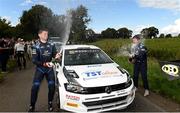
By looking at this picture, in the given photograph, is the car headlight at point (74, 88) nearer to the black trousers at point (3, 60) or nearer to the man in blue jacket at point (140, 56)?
the man in blue jacket at point (140, 56)

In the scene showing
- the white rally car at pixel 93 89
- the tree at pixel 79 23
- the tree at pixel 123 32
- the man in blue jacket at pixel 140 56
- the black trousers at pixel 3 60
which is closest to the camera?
the white rally car at pixel 93 89

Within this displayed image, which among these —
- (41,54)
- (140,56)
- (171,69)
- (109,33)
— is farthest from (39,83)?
(109,33)

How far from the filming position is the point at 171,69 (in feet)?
25.8

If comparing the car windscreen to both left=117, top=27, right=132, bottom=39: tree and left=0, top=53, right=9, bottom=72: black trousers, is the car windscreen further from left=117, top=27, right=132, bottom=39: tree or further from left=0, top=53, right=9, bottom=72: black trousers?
left=117, top=27, right=132, bottom=39: tree

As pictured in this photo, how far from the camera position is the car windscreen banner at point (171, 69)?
25.3 feet

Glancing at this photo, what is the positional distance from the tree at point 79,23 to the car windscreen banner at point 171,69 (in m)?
38.6

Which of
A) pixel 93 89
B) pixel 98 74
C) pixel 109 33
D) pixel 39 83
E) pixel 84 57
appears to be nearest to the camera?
pixel 93 89

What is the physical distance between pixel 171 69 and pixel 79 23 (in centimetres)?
4011

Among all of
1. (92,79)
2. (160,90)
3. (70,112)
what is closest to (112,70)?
(92,79)

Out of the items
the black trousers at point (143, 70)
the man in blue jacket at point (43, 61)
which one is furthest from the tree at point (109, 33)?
the man in blue jacket at point (43, 61)

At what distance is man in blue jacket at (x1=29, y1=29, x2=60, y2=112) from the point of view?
327 inches

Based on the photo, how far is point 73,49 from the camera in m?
10.2

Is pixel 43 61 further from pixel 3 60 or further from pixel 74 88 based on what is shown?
pixel 3 60

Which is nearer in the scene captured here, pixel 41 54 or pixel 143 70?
pixel 41 54
